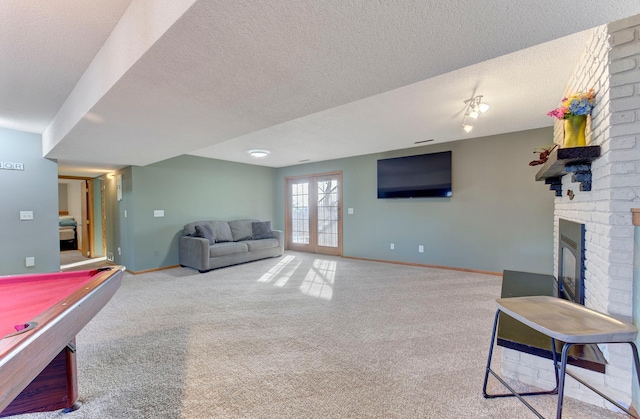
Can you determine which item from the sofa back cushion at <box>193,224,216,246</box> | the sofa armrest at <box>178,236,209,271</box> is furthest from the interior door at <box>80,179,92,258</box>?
the sofa back cushion at <box>193,224,216,246</box>

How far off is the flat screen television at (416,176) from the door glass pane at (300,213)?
212 cm

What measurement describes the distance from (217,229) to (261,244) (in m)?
0.94

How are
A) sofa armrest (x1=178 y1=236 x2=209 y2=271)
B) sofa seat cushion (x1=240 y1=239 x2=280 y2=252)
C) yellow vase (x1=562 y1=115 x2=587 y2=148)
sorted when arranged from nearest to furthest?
yellow vase (x1=562 y1=115 x2=587 y2=148) → sofa armrest (x1=178 y1=236 x2=209 y2=271) → sofa seat cushion (x1=240 y1=239 x2=280 y2=252)

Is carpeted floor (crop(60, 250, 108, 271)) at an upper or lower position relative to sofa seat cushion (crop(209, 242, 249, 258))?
lower

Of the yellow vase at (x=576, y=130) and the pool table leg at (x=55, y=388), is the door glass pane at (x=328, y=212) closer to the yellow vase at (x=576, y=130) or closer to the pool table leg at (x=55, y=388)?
the yellow vase at (x=576, y=130)

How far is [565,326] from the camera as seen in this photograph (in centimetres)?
120

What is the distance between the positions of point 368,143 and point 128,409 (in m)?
4.38

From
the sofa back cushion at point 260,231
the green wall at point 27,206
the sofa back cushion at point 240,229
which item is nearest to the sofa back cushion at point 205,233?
the sofa back cushion at point 240,229

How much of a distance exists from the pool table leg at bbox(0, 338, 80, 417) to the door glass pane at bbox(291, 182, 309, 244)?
17.7 ft

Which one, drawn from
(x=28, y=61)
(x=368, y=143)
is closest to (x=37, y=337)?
(x=28, y=61)

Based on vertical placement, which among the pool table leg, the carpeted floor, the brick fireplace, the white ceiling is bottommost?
the carpeted floor

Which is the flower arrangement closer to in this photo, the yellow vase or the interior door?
the yellow vase

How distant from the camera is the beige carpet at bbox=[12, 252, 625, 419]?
1531mm

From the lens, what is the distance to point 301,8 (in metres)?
1.05
